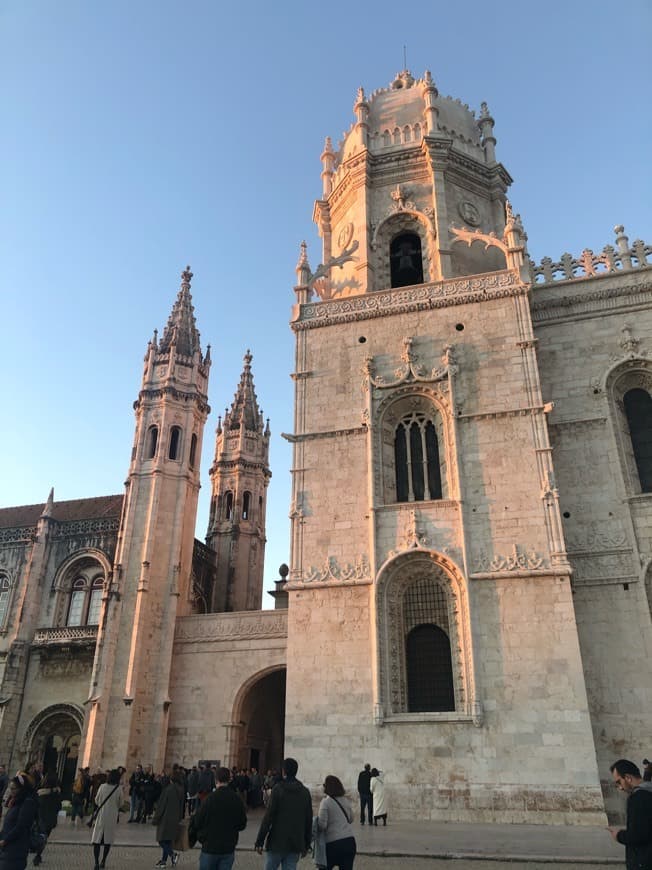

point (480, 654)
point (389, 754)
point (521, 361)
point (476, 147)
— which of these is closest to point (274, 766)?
point (389, 754)

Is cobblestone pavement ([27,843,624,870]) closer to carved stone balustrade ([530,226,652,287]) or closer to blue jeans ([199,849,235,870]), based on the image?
blue jeans ([199,849,235,870])

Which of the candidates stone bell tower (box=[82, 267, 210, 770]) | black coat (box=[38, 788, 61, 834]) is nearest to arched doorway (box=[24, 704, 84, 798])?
stone bell tower (box=[82, 267, 210, 770])

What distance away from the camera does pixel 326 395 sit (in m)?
21.3

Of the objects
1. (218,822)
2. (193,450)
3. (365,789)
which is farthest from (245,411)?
(218,822)

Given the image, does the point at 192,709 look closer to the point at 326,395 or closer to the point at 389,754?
the point at 389,754

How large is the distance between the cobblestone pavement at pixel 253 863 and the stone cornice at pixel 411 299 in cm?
1503

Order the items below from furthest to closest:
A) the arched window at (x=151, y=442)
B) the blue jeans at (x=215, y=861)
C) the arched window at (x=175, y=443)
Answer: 1. the arched window at (x=175, y=443)
2. the arched window at (x=151, y=442)
3. the blue jeans at (x=215, y=861)

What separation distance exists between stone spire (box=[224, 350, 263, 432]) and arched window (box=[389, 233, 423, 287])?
15053 millimetres

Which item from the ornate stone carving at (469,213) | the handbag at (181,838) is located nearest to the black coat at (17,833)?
the handbag at (181,838)

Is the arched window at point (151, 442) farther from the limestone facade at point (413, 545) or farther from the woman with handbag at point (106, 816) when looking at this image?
the woman with handbag at point (106, 816)

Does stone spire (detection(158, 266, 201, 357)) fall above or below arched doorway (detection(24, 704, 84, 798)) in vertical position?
above

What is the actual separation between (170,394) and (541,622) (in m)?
17.7

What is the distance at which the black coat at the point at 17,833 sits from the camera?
6320 mm

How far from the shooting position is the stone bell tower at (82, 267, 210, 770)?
880 inches
